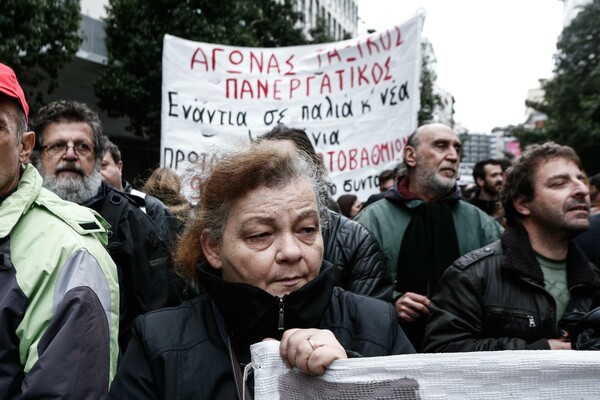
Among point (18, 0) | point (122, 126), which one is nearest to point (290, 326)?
point (18, 0)

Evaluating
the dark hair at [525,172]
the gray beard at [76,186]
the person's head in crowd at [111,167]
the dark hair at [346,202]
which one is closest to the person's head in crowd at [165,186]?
the person's head in crowd at [111,167]

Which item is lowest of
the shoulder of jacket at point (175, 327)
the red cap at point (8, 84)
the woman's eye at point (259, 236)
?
the shoulder of jacket at point (175, 327)

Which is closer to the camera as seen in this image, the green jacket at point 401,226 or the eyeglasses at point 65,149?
the eyeglasses at point 65,149

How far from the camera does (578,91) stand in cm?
3159

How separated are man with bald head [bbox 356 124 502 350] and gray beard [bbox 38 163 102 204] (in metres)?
1.41

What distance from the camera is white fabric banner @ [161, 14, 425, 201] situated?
19.1 feet

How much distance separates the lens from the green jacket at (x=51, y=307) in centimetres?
167

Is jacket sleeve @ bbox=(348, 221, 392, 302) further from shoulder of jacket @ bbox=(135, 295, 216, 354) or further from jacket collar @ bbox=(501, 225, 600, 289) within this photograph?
shoulder of jacket @ bbox=(135, 295, 216, 354)

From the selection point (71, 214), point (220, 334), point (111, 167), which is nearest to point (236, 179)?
point (220, 334)

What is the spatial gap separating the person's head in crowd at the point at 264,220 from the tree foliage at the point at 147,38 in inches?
505

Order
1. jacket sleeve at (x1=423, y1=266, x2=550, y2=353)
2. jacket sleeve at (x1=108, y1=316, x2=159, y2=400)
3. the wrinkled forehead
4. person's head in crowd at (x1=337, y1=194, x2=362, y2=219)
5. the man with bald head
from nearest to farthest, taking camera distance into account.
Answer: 1. jacket sleeve at (x1=108, y1=316, x2=159, y2=400)
2. jacket sleeve at (x1=423, y1=266, x2=550, y2=353)
3. the man with bald head
4. the wrinkled forehead
5. person's head in crowd at (x1=337, y1=194, x2=362, y2=219)

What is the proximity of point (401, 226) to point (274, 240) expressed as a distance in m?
1.99

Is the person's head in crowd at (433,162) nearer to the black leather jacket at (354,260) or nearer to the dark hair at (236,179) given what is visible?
the black leather jacket at (354,260)

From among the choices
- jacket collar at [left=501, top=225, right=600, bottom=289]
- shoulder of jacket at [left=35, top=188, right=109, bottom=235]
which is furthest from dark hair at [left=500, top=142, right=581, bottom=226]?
shoulder of jacket at [left=35, top=188, right=109, bottom=235]
